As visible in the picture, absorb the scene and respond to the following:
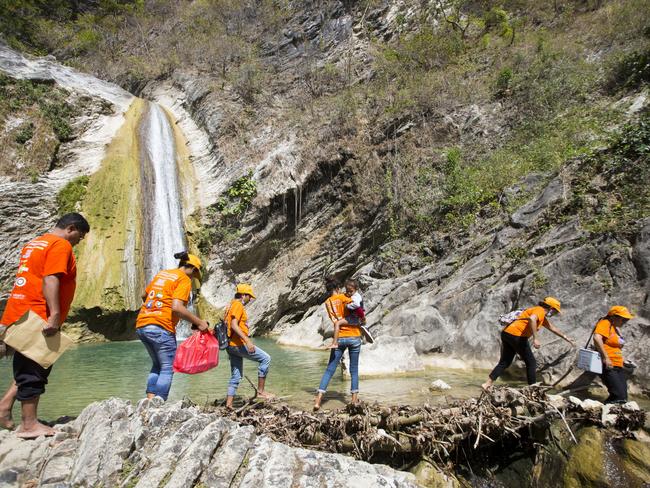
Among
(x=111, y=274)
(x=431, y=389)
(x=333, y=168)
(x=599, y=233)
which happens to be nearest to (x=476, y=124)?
(x=333, y=168)

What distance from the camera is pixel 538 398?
4.12 metres

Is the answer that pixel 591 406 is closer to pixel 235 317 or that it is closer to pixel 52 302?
pixel 235 317

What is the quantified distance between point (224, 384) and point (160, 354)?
3.19m

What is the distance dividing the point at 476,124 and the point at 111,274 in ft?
53.2

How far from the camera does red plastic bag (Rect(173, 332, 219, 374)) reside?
4.55 meters

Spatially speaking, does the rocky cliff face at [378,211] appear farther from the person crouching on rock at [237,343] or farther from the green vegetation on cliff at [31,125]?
the person crouching on rock at [237,343]

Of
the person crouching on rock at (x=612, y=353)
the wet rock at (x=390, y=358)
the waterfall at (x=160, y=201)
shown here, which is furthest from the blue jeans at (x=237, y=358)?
the waterfall at (x=160, y=201)

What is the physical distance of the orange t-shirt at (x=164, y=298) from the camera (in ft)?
14.4

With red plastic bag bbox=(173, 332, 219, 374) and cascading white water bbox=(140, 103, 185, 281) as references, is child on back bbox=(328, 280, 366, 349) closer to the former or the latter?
red plastic bag bbox=(173, 332, 219, 374)

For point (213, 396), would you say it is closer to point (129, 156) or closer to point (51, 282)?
point (51, 282)

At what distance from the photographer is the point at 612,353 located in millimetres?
4887

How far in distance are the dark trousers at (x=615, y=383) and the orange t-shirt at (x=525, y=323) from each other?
93 centimetres

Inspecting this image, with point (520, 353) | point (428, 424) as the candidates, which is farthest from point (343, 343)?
point (520, 353)

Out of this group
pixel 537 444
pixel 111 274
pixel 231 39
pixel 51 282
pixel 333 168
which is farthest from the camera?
pixel 231 39
